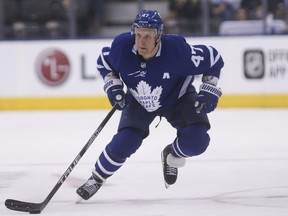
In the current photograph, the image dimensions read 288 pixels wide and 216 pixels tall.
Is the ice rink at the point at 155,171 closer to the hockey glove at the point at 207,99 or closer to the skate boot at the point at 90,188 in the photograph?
the skate boot at the point at 90,188

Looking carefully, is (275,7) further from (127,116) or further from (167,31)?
(127,116)

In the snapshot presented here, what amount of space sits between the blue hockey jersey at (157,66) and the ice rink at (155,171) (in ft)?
1.77

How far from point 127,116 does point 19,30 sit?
5.68 meters

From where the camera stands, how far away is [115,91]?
4.57m

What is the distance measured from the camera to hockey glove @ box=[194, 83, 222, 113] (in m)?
4.59

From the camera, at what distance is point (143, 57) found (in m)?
4.55

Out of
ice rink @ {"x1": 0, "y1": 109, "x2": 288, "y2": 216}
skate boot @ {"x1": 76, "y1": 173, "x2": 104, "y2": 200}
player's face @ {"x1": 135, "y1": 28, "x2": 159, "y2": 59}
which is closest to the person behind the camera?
player's face @ {"x1": 135, "y1": 28, "x2": 159, "y2": 59}

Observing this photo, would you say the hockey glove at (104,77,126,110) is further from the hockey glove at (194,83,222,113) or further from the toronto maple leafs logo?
the hockey glove at (194,83,222,113)

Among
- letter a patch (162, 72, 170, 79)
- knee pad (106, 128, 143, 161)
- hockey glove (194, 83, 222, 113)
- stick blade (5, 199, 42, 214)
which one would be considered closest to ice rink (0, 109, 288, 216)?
stick blade (5, 199, 42, 214)

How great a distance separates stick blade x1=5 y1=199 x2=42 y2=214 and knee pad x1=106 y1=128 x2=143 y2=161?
0.44 metres

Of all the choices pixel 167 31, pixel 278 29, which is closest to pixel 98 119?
pixel 167 31

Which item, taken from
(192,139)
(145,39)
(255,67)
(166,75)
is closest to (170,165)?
(192,139)

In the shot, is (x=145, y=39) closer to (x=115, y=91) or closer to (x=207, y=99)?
(x=115, y=91)

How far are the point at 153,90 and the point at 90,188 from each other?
22.4 inches
